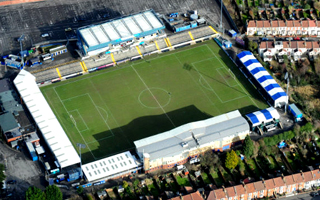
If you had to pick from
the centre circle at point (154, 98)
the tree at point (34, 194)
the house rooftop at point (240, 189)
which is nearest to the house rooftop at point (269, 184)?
the house rooftop at point (240, 189)

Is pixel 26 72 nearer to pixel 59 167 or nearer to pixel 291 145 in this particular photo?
pixel 59 167

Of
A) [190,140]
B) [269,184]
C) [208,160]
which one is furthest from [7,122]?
[269,184]

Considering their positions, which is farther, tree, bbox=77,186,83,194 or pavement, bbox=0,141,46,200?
pavement, bbox=0,141,46,200

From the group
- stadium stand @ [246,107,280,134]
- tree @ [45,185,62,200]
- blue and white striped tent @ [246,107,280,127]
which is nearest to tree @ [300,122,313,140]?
stadium stand @ [246,107,280,134]

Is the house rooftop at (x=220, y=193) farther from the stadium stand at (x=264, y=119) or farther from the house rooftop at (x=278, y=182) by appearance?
the stadium stand at (x=264, y=119)

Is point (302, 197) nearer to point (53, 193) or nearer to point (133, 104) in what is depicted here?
point (133, 104)

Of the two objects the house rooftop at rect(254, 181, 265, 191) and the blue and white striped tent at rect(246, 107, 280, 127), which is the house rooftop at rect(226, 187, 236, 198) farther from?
the blue and white striped tent at rect(246, 107, 280, 127)

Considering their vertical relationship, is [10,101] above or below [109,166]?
above
